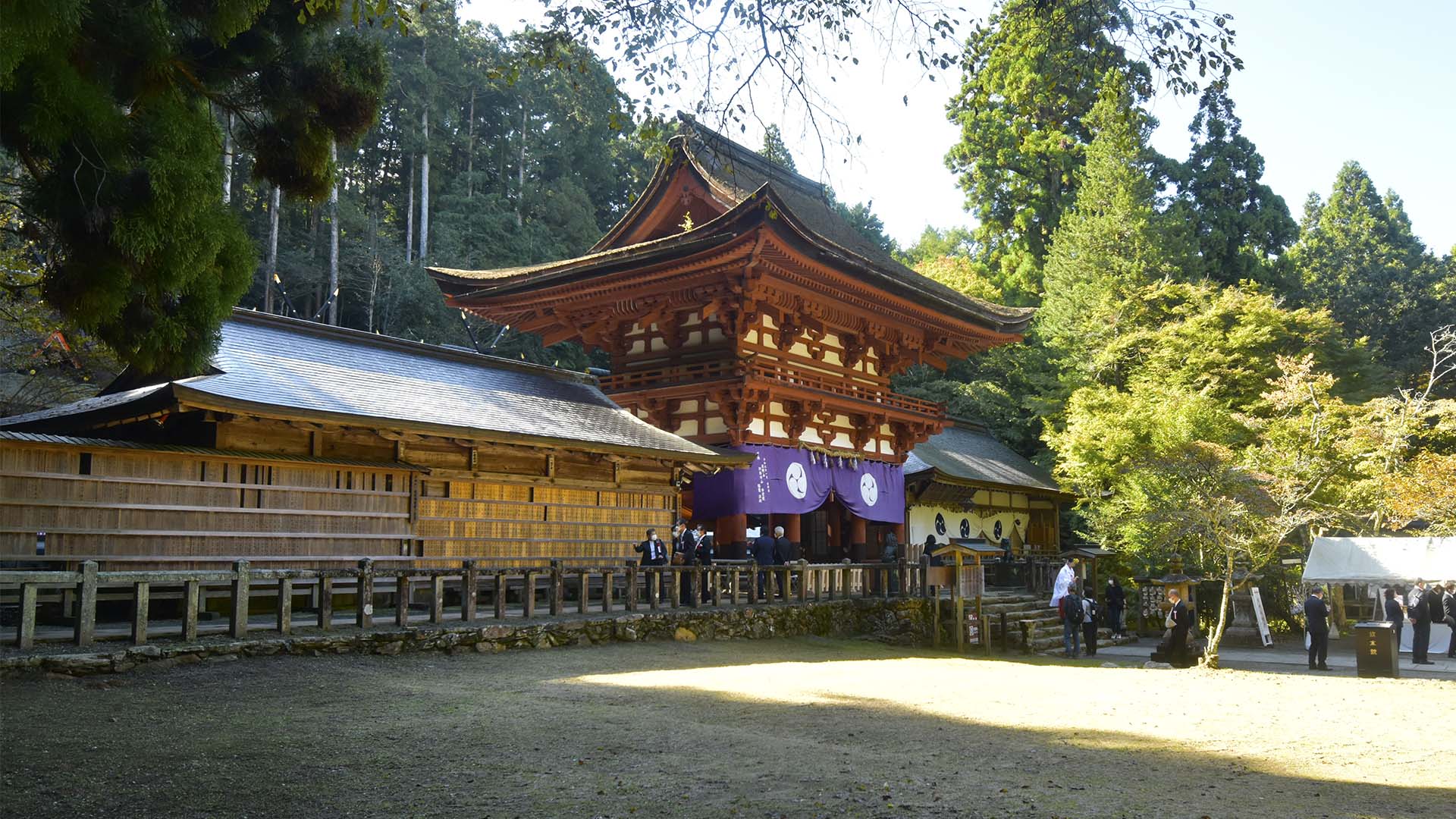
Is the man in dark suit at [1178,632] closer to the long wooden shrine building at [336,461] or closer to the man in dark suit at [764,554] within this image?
the man in dark suit at [764,554]

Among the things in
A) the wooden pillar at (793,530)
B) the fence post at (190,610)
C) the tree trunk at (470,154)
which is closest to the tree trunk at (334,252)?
the tree trunk at (470,154)

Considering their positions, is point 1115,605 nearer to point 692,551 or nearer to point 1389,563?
point 1389,563

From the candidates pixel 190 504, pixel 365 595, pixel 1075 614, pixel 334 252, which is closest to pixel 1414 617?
pixel 1075 614

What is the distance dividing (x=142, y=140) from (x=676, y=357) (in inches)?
652

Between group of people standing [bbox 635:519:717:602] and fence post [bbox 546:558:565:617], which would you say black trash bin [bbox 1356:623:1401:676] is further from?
fence post [bbox 546:558:565:617]

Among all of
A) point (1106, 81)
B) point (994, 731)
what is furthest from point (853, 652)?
point (1106, 81)

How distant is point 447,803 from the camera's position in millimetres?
5586

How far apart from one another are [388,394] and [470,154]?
3174cm

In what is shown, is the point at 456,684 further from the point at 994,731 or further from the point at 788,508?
the point at 788,508

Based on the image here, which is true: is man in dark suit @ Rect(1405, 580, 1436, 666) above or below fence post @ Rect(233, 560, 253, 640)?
below

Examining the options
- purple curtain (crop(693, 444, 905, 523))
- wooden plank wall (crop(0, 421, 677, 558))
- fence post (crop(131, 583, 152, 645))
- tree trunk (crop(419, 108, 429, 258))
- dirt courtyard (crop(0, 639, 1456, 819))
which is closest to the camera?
dirt courtyard (crop(0, 639, 1456, 819))

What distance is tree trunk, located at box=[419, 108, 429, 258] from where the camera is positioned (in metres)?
40.4

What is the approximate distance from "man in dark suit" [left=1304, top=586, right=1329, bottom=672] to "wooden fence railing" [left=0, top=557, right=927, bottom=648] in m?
6.68

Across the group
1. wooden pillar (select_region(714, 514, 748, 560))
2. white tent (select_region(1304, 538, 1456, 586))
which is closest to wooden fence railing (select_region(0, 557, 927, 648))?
wooden pillar (select_region(714, 514, 748, 560))
